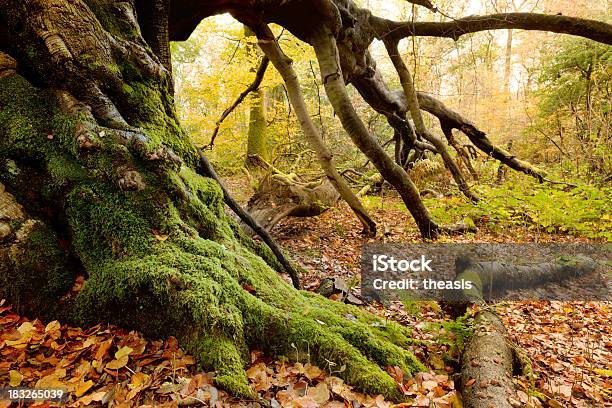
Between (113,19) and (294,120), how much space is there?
10.1 m

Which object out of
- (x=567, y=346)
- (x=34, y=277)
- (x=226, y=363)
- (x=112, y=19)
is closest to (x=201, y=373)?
(x=226, y=363)

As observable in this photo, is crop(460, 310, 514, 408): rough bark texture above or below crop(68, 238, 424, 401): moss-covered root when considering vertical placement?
below

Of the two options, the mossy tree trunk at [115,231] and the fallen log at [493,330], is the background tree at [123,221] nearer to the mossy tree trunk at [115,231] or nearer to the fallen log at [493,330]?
the mossy tree trunk at [115,231]

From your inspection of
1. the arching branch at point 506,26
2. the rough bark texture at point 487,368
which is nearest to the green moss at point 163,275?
the rough bark texture at point 487,368

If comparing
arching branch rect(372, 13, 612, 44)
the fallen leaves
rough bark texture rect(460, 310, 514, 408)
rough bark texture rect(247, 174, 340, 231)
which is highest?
arching branch rect(372, 13, 612, 44)

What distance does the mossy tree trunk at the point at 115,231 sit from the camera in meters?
2.12

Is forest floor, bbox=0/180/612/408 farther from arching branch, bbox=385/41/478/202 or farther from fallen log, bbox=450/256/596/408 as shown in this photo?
arching branch, bbox=385/41/478/202

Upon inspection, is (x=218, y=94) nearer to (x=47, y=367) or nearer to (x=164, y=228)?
(x=164, y=228)

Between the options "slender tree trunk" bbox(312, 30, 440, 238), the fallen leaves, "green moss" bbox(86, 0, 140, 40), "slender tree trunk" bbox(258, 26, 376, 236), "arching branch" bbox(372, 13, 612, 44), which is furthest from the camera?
"slender tree trunk" bbox(258, 26, 376, 236)

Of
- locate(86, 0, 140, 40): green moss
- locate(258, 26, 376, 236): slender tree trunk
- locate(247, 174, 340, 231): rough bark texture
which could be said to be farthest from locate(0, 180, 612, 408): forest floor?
locate(247, 174, 340, 231): rough bark texture

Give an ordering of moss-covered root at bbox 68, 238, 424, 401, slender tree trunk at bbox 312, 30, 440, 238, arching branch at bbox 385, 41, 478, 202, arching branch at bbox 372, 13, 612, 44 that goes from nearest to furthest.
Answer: moss-covered root at bbox 68, 238, 424, 401
arching branch at bbox 372, 13, 612, 44
slender tree trunk at bbox 312, 30, 440, 238
arching branch at bbox 385, 41, 478, 202

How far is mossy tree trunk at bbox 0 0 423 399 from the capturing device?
212 centimetres

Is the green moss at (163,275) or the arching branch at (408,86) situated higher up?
the arching branch at (408,86)

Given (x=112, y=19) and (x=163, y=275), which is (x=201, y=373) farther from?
(x=112, y=19)
